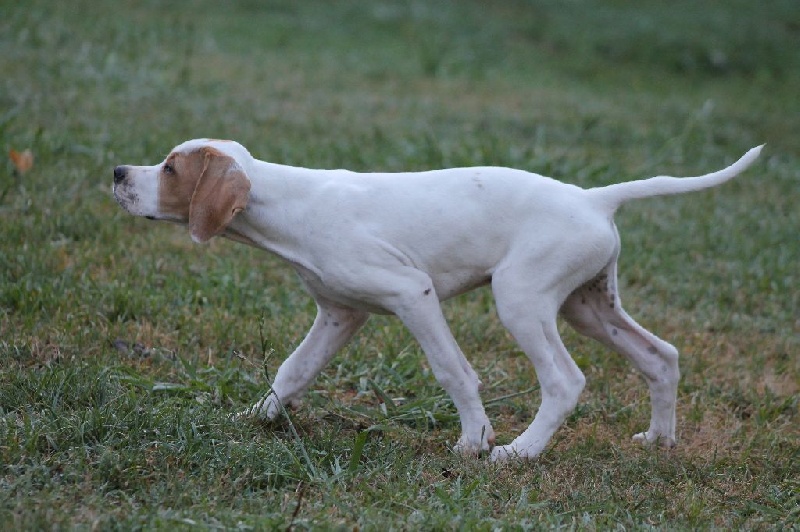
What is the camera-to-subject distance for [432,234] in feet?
13.8

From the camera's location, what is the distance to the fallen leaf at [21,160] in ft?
22.6

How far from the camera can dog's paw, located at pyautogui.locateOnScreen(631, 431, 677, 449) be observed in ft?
15.1

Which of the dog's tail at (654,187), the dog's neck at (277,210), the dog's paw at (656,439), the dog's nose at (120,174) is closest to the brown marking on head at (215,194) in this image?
the dog's neck at (277,210)

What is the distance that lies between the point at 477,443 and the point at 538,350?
0.45 metres

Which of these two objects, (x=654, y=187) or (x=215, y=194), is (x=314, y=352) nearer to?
(x=215, y=194)

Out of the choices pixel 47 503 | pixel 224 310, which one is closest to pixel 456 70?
pixel 224 310

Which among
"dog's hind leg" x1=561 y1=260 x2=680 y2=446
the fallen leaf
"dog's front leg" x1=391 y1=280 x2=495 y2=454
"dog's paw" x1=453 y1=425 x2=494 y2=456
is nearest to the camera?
"dog's front leg" x1=391 y1=280 x2=495 y2=454

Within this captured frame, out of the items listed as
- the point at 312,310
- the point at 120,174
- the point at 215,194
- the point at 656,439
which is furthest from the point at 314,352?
the point at 656,439

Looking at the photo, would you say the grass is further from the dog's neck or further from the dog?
the dog's neck

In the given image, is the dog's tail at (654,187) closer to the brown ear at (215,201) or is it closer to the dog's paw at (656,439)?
the dog's paw at (656,439)

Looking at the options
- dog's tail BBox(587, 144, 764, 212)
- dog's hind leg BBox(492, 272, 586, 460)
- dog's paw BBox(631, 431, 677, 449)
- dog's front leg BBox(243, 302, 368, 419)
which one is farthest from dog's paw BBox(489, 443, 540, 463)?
dog's tail BBox(587, 144, 764, 212)

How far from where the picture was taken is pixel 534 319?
4.16m

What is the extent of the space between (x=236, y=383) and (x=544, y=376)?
1.41 meters

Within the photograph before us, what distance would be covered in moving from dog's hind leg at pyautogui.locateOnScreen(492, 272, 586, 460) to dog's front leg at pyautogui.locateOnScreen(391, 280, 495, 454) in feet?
0.37
